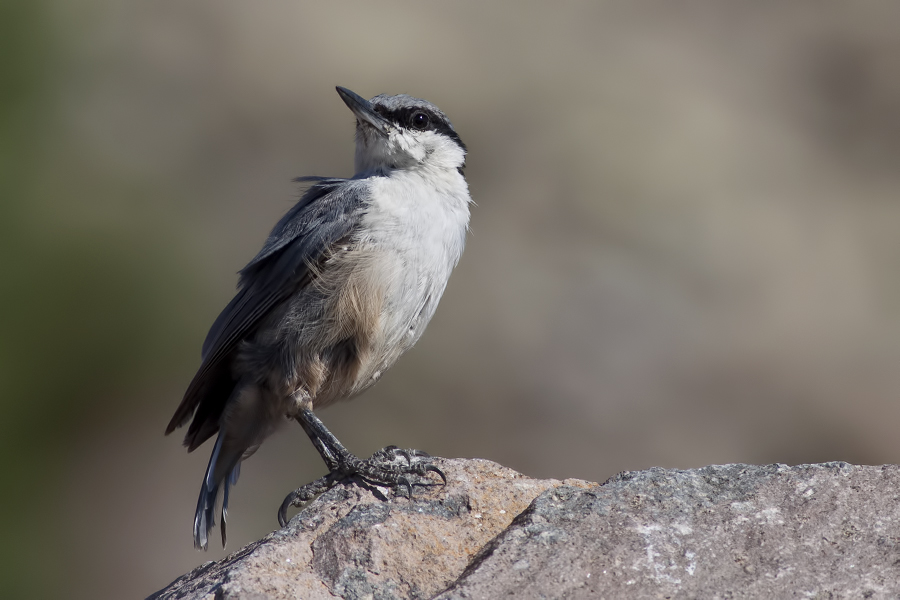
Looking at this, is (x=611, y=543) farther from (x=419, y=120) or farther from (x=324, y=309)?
(x=419, y=120)

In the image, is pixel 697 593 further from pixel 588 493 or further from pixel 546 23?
pixel 546 23

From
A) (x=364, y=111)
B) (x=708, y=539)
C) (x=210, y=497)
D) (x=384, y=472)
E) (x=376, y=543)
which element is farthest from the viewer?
(x=364, y=111)

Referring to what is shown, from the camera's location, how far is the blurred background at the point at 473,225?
26.2 feet

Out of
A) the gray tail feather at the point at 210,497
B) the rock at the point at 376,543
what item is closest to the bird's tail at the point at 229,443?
the gray tail feather at the point at 210,497

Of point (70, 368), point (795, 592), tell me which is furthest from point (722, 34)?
point (795, 592)

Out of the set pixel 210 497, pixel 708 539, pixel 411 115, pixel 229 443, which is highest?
pixel 411 115

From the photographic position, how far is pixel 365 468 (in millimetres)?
3746

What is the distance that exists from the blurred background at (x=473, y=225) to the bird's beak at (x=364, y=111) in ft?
12.8

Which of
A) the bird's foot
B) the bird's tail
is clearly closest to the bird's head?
the bird's tail

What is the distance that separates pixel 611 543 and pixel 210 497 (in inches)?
97.4

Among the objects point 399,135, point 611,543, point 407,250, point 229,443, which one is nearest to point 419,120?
point 399,135

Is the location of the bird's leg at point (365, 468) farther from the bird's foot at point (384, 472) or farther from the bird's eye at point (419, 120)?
the bird's eye at point (419, 120)

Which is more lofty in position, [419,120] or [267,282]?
[419,120]

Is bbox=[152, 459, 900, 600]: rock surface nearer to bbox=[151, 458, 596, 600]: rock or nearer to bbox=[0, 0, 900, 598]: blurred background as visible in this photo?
bbox=[151, 458, 596, 600]: rock
